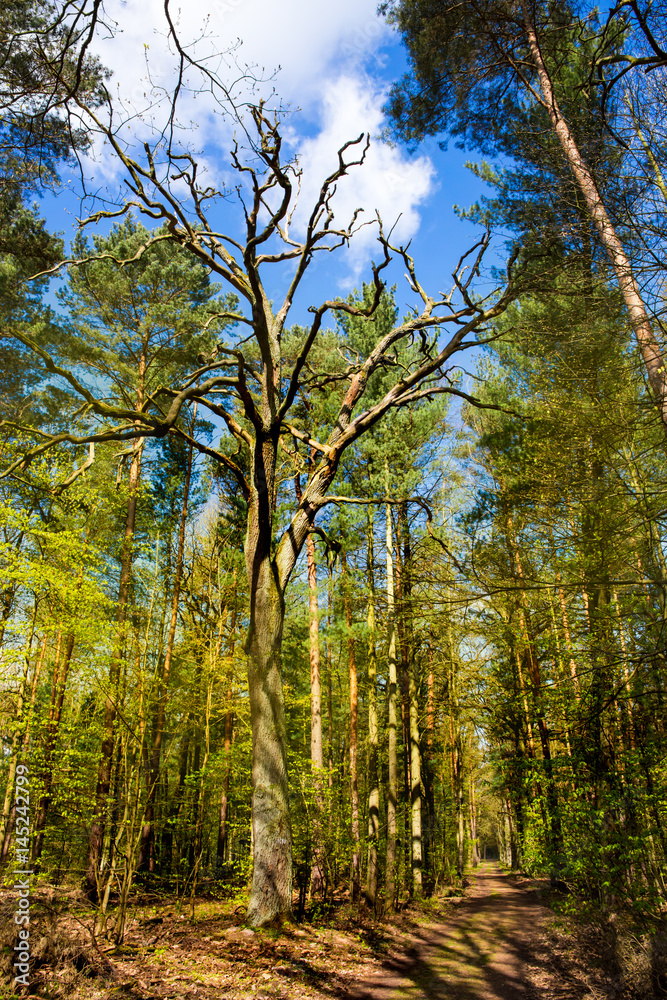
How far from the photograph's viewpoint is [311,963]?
479 centimetres

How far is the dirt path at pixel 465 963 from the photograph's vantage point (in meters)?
4.81

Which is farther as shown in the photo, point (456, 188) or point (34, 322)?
point (34, 322)

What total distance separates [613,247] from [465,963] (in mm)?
7528

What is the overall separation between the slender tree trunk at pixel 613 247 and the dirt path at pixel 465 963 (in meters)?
5.32

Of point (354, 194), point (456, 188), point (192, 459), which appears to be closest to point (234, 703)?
point (192, 459)

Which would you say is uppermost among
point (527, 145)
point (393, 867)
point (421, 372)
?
point (527, 145)

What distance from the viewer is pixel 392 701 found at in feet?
36.1

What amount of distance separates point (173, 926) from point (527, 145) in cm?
1001

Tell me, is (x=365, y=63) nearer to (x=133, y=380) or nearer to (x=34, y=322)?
(x=133, y=380)

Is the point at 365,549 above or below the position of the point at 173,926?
above

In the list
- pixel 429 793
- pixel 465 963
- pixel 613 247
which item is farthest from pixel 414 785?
pixel 613 247

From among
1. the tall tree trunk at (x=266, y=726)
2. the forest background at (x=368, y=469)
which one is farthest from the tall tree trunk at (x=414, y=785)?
the tall tree trunk at (x=266, y=726)

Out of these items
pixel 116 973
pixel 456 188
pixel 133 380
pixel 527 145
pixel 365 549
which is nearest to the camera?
pixel 116 973

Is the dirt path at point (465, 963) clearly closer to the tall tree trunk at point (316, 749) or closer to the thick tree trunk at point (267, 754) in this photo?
the thick tree trunk at point (267, 754)
